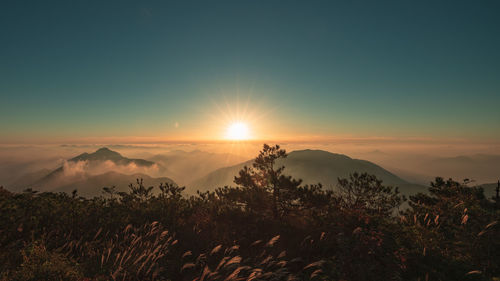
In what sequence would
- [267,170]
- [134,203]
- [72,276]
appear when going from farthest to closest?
1. [267,170]
2. [134,203]
3. [72,276]

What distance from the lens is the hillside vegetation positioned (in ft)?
16.2

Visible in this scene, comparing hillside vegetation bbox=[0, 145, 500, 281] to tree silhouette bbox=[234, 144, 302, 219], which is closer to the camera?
hillside vegetation bbox=[0, 145, 500, 281]

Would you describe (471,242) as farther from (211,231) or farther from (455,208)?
(211,231)

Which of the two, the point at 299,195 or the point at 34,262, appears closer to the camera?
the point at 34,262

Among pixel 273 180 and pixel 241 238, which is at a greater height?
pixel 273 180

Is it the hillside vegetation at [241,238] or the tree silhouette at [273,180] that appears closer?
the hillside vegetation at [241,238]

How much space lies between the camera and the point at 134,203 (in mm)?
10484

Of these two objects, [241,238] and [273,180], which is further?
[273,180]

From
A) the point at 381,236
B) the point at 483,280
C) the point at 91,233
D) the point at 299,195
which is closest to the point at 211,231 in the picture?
the point at 91,233

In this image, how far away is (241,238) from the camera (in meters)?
7.90

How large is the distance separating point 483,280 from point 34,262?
9384mm

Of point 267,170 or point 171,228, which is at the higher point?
point 267,170

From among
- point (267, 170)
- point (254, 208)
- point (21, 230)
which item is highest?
point (267, 170)

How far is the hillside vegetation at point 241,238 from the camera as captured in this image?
16.2 feet
